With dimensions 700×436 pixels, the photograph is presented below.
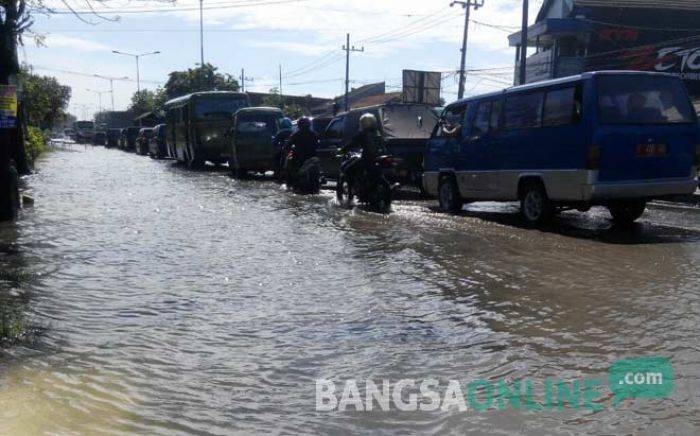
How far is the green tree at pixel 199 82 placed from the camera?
213 feet

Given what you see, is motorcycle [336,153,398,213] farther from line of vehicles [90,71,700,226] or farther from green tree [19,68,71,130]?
green tree [19,68,71,130]

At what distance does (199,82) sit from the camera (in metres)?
65.1

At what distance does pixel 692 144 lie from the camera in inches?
366

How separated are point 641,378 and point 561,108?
6.02 meters

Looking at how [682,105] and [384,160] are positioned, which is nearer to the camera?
[682,105]

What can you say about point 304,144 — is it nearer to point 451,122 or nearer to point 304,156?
point 304,156

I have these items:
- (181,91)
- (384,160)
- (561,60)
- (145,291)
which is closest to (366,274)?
(145,291)

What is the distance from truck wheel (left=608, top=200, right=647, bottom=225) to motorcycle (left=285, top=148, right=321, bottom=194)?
7331 mm

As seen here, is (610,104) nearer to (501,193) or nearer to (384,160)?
A: (501,193)

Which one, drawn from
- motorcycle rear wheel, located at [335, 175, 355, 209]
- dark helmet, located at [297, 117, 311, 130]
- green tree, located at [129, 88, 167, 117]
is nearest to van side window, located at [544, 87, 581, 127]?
motorcycle rear wheel, located at [335, 175, 355, 209]

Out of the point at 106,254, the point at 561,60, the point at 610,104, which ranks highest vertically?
the point at 561,60

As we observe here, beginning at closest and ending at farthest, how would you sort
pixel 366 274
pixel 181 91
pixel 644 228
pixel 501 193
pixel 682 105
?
pixel 366 274 < pixel 682 105 < pixel 644 228 < pixel 501 193 < pixel 181 91

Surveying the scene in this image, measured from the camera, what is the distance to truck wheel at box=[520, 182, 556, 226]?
386 inches

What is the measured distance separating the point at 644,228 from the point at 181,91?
212 feet
